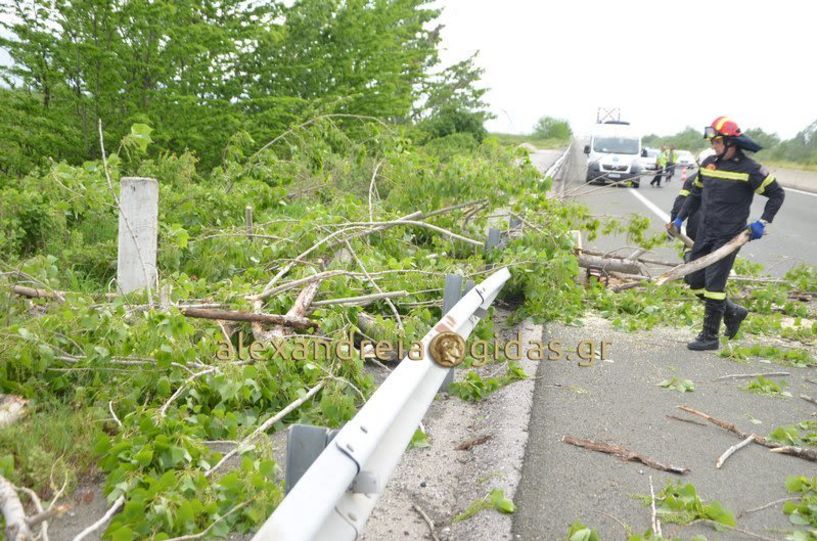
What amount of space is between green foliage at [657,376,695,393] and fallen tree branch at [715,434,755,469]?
86 centimetres

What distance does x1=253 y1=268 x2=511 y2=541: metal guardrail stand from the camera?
1.85 m

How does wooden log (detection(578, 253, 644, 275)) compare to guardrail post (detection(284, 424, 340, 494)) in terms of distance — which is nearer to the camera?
guardrail post (detection(284, 424, 340, 494))

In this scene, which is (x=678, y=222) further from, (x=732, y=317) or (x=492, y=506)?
(x=492, y=506)

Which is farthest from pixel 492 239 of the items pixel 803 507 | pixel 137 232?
pixel 803 507

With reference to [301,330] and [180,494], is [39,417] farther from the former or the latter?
[301,330]

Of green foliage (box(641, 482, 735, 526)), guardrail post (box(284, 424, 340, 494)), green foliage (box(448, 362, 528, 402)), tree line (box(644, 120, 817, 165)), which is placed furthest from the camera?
→ tree line (box(644, 120, 817, 165))

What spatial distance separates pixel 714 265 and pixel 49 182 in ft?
19.5

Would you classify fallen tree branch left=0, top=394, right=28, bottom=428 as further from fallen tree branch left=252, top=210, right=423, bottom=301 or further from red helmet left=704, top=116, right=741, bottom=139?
red helmet left=704, top=116, right=741, bottom=139

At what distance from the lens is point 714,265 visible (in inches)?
258

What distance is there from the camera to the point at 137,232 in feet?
16.0

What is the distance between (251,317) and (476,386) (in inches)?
60.0

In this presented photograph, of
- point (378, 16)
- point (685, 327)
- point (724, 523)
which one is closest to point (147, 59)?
point (378, 16)

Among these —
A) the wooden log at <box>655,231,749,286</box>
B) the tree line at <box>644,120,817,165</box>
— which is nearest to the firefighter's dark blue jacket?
the wooden log at <box>655,231,749,286</box>

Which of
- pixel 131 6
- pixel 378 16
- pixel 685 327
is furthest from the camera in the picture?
pixel 378 16
